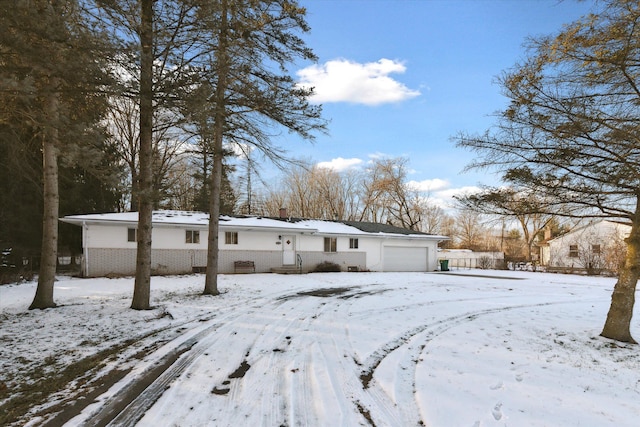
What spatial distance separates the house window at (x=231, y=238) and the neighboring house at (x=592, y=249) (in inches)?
755

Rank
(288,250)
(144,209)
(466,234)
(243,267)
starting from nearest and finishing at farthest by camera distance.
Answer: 1. (144,209)
2. (243,267)
3. (288,250)
4. (466,234)

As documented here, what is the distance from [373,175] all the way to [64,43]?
3532cm

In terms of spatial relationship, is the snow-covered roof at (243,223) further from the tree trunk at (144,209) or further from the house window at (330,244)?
the tree trunk at (144,209)

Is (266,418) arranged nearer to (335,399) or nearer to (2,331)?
(335,399)

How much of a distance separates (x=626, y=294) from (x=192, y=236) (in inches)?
702

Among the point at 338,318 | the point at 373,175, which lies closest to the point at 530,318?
the point at 338,318

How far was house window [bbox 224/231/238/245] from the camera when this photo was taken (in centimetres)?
2012

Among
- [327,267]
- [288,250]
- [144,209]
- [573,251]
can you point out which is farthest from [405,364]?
[573,251]

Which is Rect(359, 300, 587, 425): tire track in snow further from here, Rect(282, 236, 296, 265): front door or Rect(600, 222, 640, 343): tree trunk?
Rect(282, 236, 296, 265): front door

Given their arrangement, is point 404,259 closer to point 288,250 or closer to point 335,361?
point 288,250

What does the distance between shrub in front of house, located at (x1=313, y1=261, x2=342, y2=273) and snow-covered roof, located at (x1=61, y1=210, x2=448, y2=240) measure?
1.95 m

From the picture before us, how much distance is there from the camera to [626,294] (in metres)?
6.77

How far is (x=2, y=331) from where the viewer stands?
21.9 feet

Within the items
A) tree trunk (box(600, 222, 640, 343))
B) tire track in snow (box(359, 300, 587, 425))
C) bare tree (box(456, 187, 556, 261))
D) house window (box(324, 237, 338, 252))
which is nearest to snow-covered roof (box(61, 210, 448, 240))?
house window (box(324, 237, 338, 252))
